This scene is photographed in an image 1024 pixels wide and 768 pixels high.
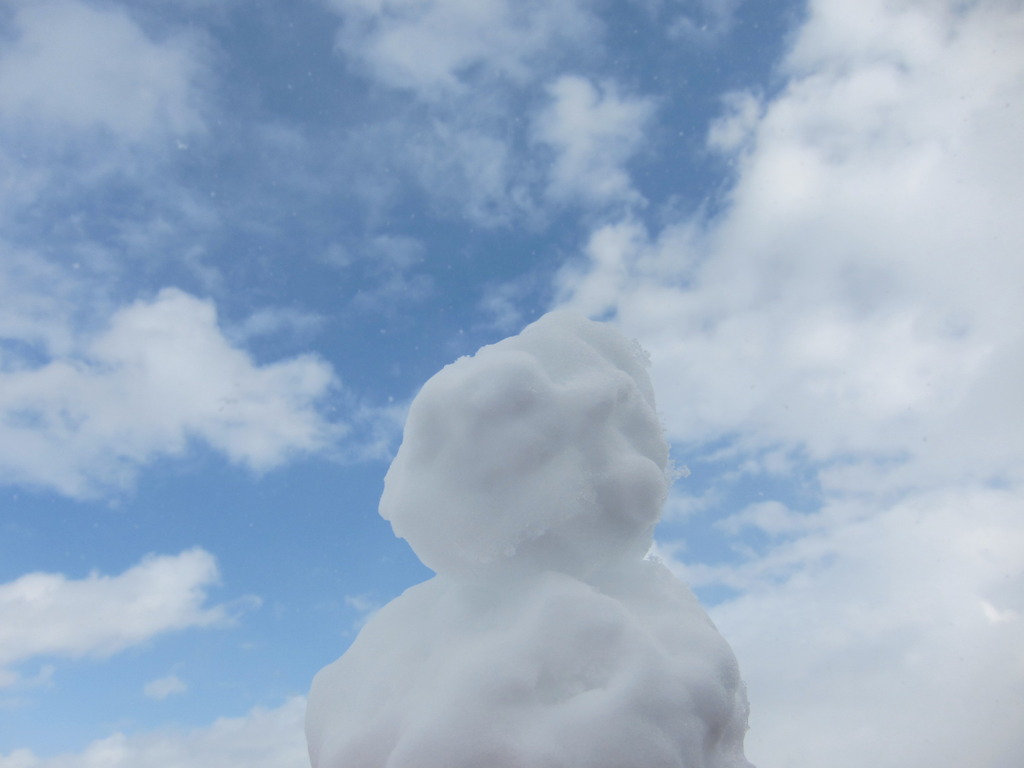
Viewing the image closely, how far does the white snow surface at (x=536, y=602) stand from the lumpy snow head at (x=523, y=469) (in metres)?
0.01

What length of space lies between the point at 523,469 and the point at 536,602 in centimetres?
83

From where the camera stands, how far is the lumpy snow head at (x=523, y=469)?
4.69 metres

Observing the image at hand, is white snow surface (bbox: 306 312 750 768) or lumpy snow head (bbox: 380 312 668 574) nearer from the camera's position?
white snow surface (bbox: 306 312 750 768)

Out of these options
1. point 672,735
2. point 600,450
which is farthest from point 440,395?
point 672,735

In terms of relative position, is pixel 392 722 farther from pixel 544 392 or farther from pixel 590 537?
pixel 544 392

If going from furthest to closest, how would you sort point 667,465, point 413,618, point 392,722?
point 667,465, point 413,618, point 392,722

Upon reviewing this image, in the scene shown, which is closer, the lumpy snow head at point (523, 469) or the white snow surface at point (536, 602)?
the white snow surface at point (536, 602)

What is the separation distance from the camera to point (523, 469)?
471cm

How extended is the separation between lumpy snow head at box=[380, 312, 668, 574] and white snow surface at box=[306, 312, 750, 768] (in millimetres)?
11

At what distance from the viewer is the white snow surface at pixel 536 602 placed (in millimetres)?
3834

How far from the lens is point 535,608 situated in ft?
14.3

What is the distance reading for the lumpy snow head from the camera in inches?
185

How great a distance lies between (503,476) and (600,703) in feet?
4.95

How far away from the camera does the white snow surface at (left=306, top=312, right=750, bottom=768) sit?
151 inches
